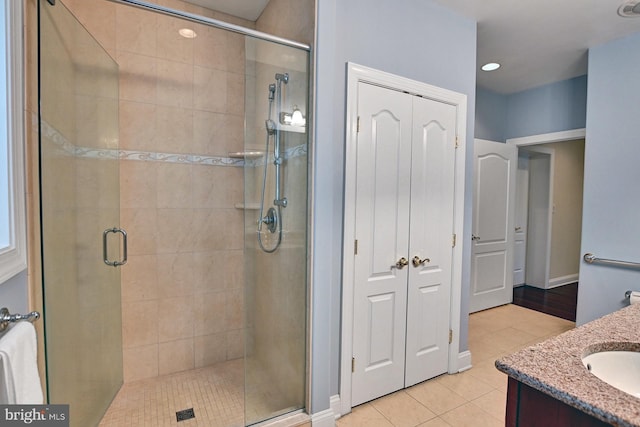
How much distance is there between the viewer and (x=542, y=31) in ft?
8.33

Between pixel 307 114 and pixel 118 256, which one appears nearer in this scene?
pixel 307 114

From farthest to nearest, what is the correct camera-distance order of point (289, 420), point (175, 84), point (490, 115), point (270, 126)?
point (490, 115)
point (175, 84)
point (270, 126)
point (289, 420)

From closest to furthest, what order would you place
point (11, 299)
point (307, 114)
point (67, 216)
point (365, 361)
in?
point (11, 299) → point (67, 216) → point (307, 114) → point (365, 361)

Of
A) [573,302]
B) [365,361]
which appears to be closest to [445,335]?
[365,361]

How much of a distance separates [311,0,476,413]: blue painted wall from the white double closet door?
0.15 metres

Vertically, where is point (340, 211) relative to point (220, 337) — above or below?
above

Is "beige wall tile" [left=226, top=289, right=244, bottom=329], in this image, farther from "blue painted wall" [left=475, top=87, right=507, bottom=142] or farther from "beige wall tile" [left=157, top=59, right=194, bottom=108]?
"blue painted wall" [left=475, top=87, right=507, bottom=142]

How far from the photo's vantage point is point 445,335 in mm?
2354

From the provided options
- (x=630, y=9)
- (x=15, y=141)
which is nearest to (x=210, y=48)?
(x=15, y=141)

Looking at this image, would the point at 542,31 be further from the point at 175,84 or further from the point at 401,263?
the point at 175,84

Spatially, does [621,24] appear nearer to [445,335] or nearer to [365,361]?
[445,335]

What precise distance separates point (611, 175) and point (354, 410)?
2.89 meters

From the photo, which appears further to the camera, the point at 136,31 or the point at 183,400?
the point at 136,31

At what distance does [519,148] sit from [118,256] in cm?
464
